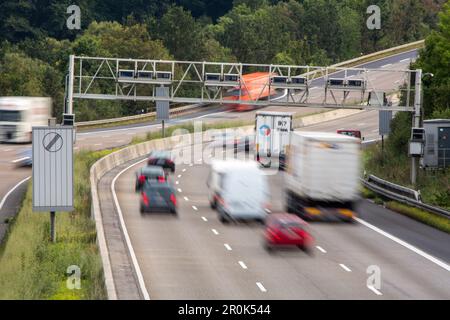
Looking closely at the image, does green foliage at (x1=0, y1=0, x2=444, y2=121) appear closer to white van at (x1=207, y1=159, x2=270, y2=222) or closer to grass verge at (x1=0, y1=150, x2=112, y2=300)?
white van at (x1=207, y1=159, x2=270, y2=222)

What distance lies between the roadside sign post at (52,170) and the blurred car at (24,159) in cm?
3550

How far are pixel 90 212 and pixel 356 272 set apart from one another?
647 inches

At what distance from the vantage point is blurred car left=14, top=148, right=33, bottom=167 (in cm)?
8056

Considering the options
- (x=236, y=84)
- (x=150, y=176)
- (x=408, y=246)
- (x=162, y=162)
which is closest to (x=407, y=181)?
(x=236, y=84)

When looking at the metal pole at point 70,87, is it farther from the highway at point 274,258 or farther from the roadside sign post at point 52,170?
the roadside sign post at point 52,170

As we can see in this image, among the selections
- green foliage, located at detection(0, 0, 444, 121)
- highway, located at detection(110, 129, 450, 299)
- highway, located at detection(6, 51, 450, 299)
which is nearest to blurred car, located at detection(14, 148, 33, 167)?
highway, located at detection(6, 51, 450, 299)

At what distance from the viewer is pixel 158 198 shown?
53.7m

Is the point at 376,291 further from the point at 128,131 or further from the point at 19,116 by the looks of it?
the point at 128,131

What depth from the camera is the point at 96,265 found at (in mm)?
37312

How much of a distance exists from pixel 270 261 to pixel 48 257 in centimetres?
816

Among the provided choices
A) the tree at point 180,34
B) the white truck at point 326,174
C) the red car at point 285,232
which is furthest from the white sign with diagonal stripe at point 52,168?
the tree at point 180,34

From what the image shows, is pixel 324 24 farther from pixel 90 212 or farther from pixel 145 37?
pixel 90 212

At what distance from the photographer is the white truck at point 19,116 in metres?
86.9
